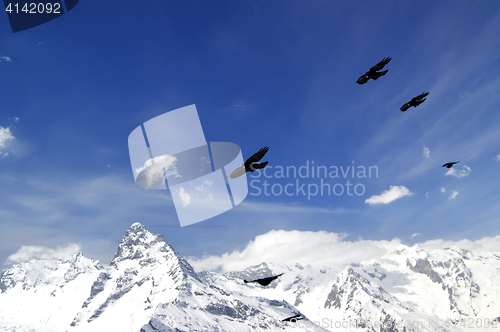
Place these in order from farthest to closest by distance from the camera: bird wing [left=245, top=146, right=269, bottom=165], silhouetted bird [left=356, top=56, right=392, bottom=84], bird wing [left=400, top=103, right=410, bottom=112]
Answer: bird wing [left=400, top=103, right=410, bottom=112] → silhouetted bird [left=356, top=56, right=392, bottom=84] → bird wing [left=245, top=146, right=269, bottom=165]

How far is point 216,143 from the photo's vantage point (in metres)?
19.5

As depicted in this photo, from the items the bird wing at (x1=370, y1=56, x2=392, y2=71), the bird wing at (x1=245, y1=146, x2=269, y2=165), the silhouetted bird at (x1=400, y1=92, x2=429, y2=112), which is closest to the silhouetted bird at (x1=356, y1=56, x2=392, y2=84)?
the bird wing at (x1=370, y1=56, x2=392, y2=71)

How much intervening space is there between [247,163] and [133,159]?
1533cm

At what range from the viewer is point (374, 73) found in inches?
451

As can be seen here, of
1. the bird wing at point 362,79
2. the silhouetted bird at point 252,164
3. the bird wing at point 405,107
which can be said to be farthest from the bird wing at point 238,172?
the bird wing at point 405,107

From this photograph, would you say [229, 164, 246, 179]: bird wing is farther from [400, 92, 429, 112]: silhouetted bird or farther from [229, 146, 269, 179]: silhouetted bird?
[400, 92, 429, 112]: silhouetted bird

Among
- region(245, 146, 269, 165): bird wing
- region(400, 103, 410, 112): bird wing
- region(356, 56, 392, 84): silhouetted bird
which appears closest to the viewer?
region(245, 146, 269, 165): bird wing

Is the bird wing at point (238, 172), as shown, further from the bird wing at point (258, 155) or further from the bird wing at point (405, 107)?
the bird wing at point (405, 107)

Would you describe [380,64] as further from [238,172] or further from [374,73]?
[238,172]

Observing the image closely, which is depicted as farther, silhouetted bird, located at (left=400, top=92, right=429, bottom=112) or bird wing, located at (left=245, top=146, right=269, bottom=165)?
silhouetted bird, located at (left=400, top=92, right=429, bottom=112)

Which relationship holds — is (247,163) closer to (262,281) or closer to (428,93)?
(262,281)

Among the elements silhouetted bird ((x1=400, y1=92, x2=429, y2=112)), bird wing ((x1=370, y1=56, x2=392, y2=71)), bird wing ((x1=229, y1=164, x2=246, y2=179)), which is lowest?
bird wing ((x1=229, y1=164, x2=246, y2=179))

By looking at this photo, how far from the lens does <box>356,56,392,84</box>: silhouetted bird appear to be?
11.4 m

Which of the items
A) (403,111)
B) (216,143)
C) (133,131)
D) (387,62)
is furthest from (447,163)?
(133,131)
